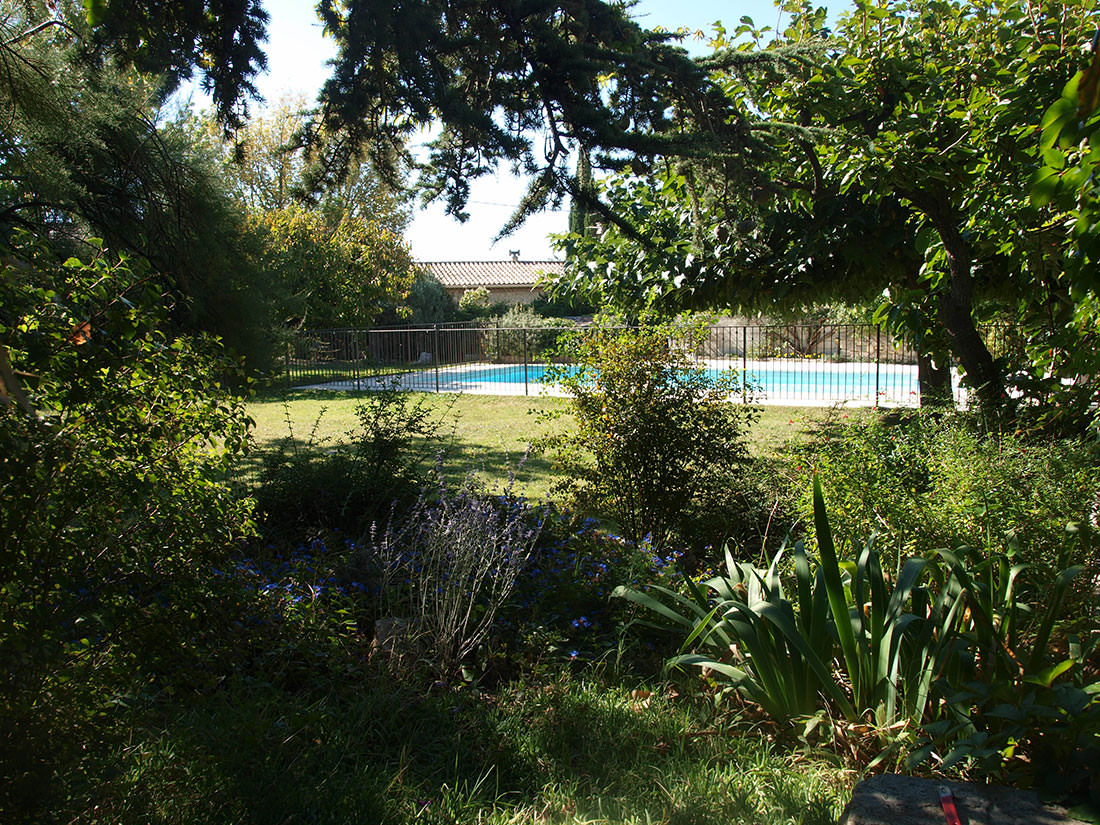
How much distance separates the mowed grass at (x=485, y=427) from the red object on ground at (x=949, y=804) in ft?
11.1

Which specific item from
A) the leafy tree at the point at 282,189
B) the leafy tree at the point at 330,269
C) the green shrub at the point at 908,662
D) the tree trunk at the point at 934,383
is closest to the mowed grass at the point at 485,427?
the tree trunk at the point at 934,383

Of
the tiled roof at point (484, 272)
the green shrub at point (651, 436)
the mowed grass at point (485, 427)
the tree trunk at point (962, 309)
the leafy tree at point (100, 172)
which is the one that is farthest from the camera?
the tiled roof at point (484, 272)

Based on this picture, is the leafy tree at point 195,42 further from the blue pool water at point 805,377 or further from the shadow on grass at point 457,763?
the blue pool water at point 805,377

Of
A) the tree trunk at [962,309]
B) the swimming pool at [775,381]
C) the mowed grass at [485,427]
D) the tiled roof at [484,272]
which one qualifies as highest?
the tiled roof at [484,272]

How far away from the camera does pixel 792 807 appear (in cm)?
242

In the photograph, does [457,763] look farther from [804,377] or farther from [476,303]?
[476,303]

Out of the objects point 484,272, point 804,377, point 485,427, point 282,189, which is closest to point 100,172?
point 485,427

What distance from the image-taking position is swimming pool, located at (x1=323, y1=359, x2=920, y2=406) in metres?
16.0

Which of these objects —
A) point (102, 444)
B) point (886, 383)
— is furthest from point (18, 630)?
point (886, 383)

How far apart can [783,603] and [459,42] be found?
9.82ft

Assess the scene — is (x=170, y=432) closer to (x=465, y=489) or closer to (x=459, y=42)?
(x=465, y=489)

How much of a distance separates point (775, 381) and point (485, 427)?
11.2 m

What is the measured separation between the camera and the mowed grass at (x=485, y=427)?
7229mm

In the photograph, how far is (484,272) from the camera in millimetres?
44344
